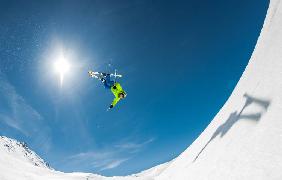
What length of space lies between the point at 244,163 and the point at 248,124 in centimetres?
190

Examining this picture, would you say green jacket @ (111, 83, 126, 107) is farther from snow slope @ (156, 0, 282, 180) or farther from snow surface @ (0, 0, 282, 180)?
snow slope @ (156, 0, 282, 180)

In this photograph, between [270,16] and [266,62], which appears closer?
[266,62]

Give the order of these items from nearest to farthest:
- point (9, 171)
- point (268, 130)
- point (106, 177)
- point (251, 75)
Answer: point (268, 130) → point (251, 75) → point (9, 171) → point (106, 177)

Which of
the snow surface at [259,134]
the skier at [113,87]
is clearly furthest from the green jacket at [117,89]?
the snow surface at [259,134]

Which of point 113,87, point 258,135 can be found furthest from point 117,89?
point 258,135

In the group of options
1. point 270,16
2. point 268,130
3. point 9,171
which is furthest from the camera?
point 9,171

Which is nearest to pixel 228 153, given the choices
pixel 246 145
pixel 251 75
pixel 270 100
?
pixel 246 145

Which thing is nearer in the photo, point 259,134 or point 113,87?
point 259,134

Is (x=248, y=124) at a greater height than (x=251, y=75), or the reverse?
(x=251, y=75)

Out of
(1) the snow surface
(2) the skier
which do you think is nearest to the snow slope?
(1) the snow surface

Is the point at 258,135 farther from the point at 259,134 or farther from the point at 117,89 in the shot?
the point at 117,89

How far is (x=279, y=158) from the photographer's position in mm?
6953

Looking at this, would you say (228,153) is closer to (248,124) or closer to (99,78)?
(248,124)

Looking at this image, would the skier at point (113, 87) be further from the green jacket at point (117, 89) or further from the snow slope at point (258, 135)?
the snow slope at point (258, 135)
